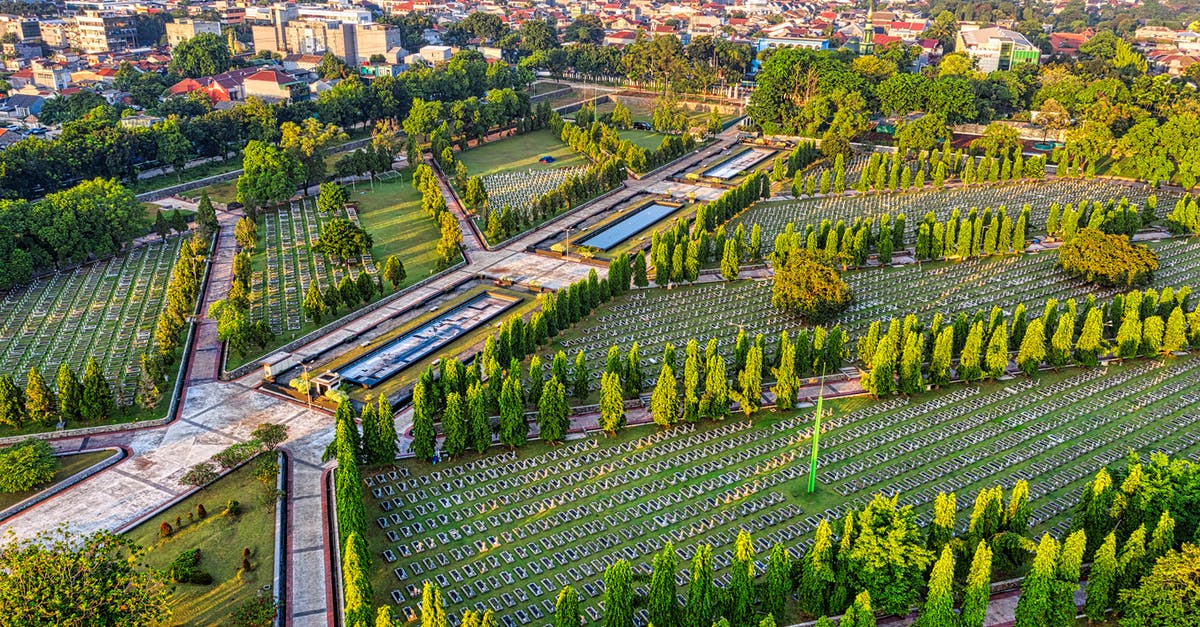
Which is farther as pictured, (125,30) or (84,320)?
(125,30)


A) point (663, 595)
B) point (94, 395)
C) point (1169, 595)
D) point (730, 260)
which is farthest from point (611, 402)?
point (94, 395)

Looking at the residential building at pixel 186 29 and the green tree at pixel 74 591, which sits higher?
the residential building at pixel 186 29

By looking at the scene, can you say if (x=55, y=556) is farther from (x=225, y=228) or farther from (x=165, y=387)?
(x=225, y=228)

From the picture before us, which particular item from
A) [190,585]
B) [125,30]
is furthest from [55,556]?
[125,30]

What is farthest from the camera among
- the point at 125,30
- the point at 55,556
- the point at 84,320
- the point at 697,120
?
the point at 125,30

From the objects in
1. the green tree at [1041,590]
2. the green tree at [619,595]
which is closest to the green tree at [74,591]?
the green tree at [619,595]

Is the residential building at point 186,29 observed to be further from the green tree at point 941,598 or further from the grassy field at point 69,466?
the green tree at point 941,598

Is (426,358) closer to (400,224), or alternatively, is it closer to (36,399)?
(36,399)
